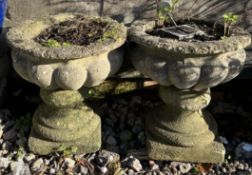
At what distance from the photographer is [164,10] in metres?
3.16

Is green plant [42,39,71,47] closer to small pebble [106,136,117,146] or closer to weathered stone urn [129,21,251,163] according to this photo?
weathered stone urn [129,21,251,163]

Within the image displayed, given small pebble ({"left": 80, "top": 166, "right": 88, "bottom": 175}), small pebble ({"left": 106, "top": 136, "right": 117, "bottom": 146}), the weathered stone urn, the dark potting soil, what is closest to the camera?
the weathered stone urn

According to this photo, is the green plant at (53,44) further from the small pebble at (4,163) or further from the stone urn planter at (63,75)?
the small pebble at (4,163)

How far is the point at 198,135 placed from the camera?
3.09m

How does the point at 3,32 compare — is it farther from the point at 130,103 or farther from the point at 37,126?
the point at 130,103

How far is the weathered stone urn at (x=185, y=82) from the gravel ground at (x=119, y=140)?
13cm

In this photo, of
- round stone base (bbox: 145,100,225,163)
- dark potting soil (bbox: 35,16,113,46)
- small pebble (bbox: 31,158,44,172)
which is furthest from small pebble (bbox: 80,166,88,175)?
dark potting soil (bbox: 35,16,113,46)

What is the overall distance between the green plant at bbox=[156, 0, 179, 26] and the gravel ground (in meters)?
0.77

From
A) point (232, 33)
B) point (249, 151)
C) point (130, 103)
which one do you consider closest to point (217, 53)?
point (232, 33)

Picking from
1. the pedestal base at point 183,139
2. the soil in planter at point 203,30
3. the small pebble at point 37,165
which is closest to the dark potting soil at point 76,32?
the soil in planter at point 203,30

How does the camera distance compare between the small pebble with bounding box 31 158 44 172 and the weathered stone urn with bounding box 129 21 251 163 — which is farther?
the small pebble with bounding box 31 158 44 172

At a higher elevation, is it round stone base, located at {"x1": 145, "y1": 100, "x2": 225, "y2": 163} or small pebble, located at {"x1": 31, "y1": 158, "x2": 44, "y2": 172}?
round stone base, located at {"x1": 145, "y1": 100, "x2": 225, "y2": 163}

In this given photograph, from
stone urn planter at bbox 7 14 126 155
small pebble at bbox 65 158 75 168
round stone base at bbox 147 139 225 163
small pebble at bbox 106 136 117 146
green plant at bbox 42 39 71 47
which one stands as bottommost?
Answer: small pebble at bbox 65 158 75 168

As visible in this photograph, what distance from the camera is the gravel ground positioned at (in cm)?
309
